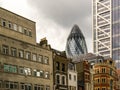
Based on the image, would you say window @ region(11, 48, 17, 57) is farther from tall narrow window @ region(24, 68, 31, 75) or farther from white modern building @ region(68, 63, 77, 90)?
white modern building @ region(68, 63, 77, 90)

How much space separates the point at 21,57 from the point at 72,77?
24286 mm

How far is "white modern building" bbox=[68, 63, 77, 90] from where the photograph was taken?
→ 88.1 meters

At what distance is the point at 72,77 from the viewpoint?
294 feet

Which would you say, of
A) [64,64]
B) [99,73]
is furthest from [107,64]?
[64,64]

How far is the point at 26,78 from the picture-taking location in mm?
69750

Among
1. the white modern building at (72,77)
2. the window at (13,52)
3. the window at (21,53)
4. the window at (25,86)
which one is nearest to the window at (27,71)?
the window at (25,86)

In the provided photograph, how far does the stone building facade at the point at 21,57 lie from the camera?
2549 inches

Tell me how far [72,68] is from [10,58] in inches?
1176

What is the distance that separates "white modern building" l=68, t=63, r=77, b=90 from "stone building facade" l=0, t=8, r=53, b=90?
1108cm

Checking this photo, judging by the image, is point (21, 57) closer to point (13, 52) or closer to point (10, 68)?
point (13, 52)

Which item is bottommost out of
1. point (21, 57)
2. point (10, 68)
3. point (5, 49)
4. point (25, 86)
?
point (25, 86)

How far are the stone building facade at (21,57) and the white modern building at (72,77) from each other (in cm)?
1108

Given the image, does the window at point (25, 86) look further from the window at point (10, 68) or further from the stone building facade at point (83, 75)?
the stone building facade at point (83, 75)

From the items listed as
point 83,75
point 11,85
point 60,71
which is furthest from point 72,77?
point 11,85
